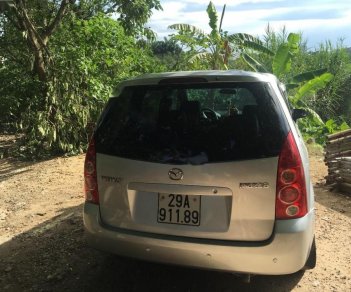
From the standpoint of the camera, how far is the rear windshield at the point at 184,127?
9.75 feet

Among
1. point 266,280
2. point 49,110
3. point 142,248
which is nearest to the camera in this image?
point 142,248

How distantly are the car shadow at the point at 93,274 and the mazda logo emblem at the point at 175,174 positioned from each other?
117 centimetres

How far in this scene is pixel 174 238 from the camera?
3.06 meters

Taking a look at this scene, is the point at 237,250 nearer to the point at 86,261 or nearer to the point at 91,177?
the point at 91,177

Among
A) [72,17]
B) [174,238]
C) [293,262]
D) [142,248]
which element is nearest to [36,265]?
[142,248]

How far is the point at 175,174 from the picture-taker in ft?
9.96

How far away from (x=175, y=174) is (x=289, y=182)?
773 mm

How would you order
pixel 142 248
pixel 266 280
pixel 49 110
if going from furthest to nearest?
pixel 49 110, pixel 266 280, pixel 142 248

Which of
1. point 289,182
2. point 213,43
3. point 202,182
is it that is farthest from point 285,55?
point 202,182

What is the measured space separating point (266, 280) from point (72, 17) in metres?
8.43

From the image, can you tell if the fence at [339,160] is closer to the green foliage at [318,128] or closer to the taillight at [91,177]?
the taillight at [91,177]

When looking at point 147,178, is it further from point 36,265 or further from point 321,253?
point 321,253

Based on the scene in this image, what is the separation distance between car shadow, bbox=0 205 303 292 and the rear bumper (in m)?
0.72

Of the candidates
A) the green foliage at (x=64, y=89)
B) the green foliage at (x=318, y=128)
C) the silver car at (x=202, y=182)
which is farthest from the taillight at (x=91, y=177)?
the green foliage at (x=318, y=128)
